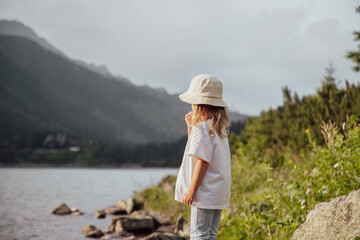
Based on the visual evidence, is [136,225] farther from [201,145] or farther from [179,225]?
[201,145]

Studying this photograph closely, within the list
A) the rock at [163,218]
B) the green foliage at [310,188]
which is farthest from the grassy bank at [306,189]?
the rock at [163,218]

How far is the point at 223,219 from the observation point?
6.02 meters

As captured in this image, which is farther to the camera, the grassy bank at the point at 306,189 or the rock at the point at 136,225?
the rock at the point at 136,225

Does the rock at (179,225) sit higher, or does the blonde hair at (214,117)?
the blonde hair at (214,117)

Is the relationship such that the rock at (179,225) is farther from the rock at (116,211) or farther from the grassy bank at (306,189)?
the rock at (116,211)

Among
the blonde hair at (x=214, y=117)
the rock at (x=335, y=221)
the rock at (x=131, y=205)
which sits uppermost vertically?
the blonde hair at (x=214, y=117)

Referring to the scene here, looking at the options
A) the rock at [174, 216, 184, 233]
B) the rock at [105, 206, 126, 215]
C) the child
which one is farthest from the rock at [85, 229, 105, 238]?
the child

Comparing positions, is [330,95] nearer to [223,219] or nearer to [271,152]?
[271,152]

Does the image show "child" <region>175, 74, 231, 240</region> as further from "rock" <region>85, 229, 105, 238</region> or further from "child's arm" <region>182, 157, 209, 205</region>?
"rock" <region>85, 229, 105, 238</region>

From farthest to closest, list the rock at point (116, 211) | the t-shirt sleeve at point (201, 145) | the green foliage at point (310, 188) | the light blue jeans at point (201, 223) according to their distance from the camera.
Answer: the rock at point (116, 211) < the green foliage at point (310, 188) < the light blue jeans at point (201, 223) < the t-shirt sleeve at point (201, 145)

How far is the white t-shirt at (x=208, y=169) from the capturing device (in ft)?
10.3

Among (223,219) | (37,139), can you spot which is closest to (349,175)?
(223,219)

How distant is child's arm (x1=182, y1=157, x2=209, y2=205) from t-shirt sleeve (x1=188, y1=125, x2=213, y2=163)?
0.06 meters

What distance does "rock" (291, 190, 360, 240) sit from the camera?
3.37 meters
